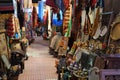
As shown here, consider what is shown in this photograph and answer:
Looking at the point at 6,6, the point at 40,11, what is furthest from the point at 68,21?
the point at 40,11

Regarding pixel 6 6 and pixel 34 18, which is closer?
pixel 6 6

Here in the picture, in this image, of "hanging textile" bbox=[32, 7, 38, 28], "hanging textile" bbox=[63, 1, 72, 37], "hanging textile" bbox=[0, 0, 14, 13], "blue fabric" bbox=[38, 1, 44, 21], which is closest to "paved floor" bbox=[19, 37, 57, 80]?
"hanging textile" bbox=[63, 1, 72, 37]

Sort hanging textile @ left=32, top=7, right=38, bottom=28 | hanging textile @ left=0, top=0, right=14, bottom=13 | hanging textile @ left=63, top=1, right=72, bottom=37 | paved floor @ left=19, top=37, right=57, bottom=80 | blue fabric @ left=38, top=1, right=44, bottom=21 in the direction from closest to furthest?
hanging textile @ left=0, top=0, right=14, bottom=13 → paved floor @ left=19, top=37, right=57, bottom=80 → hanging textile @ left=63, top=1, right=72, bottom=37 → blue fabric @ left=38, top=1, right=44, bottom=21 → hanging textile @ left=32, top=7, right=38, bottom=28

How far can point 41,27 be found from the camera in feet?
67.0

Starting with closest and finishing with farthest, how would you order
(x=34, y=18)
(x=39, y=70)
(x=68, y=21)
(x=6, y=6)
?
(x=6, y=6) → (x=39, y=70) → (x=68, y=21) → (x=34, y=18)

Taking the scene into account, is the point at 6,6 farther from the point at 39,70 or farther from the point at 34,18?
the point at 34,18

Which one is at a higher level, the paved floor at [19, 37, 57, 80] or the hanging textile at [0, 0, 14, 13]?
the hanging textile at [0, 0, 14, 13]

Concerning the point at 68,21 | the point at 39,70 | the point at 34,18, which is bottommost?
the point at 39,70

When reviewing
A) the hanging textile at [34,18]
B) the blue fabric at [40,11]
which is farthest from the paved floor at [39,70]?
the hanging textile at [34,18]

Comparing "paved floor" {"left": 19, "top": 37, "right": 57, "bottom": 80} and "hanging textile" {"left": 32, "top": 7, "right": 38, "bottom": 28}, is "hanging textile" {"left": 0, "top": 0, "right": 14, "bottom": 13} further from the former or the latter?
"hanging textile" {"left": 32, "top": 7, "right": 38, "bottom": 28}

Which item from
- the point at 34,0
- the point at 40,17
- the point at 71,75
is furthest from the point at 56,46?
the point at 40,17

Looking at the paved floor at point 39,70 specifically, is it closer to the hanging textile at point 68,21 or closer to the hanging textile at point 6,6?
the hanging textile at point 68,21

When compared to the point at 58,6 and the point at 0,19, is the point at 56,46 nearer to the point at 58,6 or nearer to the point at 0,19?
the point at 58,6

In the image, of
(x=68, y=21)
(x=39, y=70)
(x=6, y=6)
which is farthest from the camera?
(x=68, y=21)
